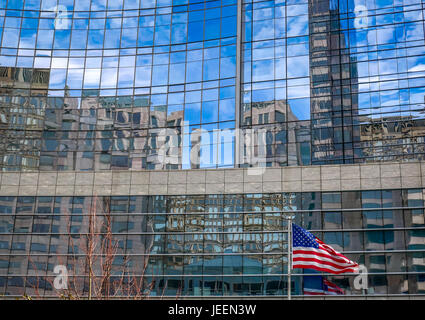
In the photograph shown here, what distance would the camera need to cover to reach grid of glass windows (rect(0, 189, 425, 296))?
35781 mm

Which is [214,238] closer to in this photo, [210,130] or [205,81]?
[210,130]

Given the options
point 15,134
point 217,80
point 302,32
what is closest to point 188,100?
point 217,80

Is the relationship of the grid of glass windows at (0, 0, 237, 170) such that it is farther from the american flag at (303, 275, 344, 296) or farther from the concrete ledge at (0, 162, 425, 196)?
the american flag at (303, 275, 344, 296)

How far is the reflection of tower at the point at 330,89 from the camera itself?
40.8 m

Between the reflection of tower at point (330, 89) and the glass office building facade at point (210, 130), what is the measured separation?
0.34ft

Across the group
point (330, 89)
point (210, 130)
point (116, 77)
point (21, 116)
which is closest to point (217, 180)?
point (210, 130)

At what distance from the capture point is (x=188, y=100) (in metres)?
43.7

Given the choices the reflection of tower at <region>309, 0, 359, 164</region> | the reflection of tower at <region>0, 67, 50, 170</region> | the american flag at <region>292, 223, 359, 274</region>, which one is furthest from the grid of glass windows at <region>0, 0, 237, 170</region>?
the american flag at <region>292, 223, 359, 274</region>

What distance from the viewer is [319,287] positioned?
1406 inches

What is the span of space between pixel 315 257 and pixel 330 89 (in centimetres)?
1840

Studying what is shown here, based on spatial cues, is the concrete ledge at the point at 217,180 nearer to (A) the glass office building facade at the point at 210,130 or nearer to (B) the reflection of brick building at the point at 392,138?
(A) the glass office building facade at the point at 210,130

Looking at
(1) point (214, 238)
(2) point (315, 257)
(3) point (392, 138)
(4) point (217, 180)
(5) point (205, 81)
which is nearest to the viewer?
(2) point (315, 257)

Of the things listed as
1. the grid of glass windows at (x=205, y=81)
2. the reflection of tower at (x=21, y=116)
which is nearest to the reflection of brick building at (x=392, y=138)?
the grid of glass windows at (x=205, y=81)

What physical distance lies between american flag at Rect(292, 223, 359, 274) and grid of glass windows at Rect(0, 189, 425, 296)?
8.97 metres
